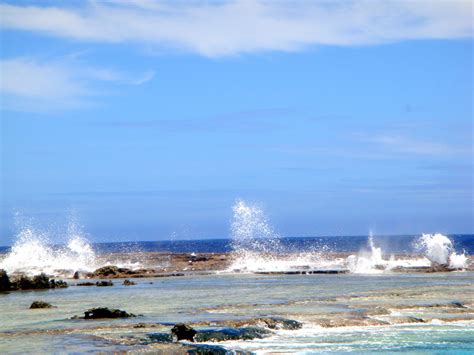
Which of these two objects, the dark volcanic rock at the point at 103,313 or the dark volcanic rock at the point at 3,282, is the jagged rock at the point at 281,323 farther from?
the dark volcanic rock at the point at 3,282

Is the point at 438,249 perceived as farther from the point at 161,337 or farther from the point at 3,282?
the point at 161,337

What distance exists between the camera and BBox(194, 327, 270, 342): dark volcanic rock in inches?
1040

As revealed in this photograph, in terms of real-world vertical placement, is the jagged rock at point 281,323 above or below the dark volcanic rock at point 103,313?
below

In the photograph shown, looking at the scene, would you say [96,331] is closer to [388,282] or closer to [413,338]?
[413,338]

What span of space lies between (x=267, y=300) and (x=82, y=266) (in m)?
44.4

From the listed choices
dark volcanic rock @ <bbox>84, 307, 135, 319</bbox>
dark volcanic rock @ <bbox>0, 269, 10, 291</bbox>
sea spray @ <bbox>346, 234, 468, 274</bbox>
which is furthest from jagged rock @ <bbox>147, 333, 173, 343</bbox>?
sea spray @ <bbox>346, 234, 468, 274</bbox>

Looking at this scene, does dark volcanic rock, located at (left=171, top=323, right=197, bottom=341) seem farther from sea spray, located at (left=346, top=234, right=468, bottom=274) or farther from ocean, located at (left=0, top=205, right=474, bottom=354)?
sea spray, located at (left=346, top=234, right=468, bottom=274)

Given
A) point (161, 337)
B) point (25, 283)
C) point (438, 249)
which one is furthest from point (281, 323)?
point (438, 249)

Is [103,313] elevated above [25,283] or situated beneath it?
situated beneath

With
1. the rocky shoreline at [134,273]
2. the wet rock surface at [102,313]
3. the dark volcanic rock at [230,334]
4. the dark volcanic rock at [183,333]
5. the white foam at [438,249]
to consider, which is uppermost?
the white foam at [438,249]

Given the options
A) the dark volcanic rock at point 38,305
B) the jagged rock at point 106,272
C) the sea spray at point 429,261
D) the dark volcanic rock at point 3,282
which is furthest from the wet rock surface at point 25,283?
the sea spray at point 429,261

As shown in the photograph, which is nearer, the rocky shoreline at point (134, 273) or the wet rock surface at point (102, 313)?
the wet rock surface at point (102, 313)

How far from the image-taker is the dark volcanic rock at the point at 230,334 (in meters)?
26.4

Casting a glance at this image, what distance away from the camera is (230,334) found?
26969mm
